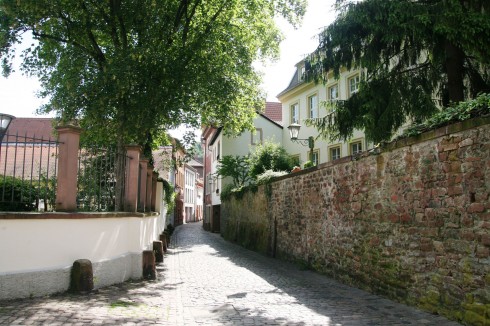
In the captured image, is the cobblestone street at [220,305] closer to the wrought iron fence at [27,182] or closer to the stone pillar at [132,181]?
the wrought iron fence at [27,182]

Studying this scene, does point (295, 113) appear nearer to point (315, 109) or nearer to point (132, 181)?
point (315, 109)

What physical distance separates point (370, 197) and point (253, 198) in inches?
436

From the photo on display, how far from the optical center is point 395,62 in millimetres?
11953

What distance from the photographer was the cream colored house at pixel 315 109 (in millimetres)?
21400

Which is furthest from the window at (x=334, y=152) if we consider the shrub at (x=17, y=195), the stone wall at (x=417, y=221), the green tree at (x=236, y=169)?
the shrub at (x=17, y=195)

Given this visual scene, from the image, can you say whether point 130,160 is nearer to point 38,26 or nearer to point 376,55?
point 376,55

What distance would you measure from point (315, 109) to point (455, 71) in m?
14.6

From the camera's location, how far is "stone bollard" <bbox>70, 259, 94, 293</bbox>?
743 cm

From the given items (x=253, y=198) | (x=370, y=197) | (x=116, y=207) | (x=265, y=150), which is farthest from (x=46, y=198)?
(x=265, y=150)

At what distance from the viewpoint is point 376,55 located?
35.9 ft

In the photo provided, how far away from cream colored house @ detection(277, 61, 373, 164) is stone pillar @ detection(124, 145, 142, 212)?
36.8 feet

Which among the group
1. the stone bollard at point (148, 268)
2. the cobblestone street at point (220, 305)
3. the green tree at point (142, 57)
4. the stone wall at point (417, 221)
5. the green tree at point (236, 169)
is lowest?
the cobblestone street at point (220, 305)

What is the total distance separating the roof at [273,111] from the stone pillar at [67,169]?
28843 millimetres

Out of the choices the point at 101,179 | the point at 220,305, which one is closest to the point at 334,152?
the point at 101,179
